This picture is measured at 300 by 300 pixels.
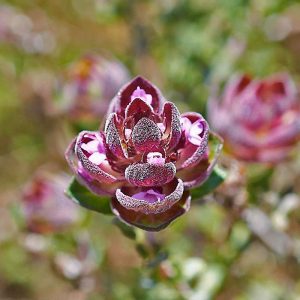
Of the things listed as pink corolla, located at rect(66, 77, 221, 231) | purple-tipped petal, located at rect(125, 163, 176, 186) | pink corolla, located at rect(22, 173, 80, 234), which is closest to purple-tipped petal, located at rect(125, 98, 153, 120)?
pink corolla, located at rect(66, 77, 221, 231)

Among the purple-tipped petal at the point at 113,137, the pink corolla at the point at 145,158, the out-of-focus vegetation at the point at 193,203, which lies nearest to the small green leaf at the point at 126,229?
the out-of-focus vegetation at the point at 193,203

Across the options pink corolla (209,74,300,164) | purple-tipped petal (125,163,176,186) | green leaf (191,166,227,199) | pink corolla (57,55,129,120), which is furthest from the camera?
pink corolla (57,55,129,120)

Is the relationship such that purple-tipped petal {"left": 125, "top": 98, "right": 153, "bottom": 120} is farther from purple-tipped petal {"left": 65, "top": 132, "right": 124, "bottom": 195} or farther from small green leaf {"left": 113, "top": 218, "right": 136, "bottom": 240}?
small green leaf {"left": 113, "top": 218, "right": 136, "bottom": 240}

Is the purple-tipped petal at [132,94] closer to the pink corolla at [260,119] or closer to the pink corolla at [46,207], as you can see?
the pink corolla at [260,119]

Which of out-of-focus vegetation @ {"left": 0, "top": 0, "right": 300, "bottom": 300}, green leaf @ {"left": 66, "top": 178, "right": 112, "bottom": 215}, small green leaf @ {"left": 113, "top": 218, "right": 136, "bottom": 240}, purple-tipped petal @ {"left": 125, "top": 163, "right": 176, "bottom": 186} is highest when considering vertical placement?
purple-tipped petal @ {"left": 125, "top": 163, "right": 176, "bottom": 186}

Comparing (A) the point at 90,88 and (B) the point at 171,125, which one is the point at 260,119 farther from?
(B) the point at 171,125

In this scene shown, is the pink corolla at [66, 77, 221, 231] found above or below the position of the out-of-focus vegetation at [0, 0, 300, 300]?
above

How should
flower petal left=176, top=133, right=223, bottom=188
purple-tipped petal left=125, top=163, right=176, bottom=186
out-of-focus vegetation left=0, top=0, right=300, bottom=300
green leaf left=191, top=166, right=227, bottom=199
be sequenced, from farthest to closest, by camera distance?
out-of-focus vegetation left=0, top=0, right=300, bottom=300 < green leaf left=191, top=166, right=227, bottom=199 < flower petal left=176, top=133, right=223, bottom=188 < purple-tipped petal left=125, top=163, right=176, bottom=186

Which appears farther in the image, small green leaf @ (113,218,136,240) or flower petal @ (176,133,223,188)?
small green leaf @ (113,218,136,240)
